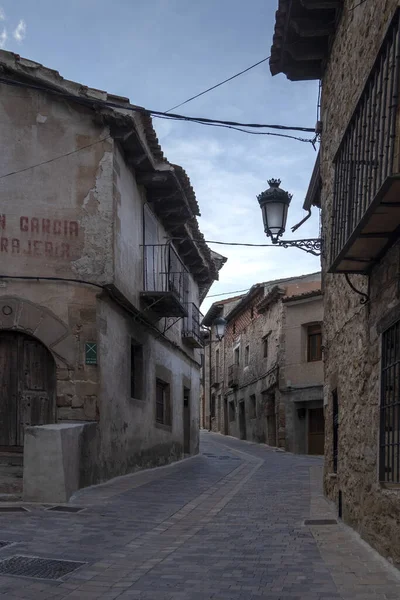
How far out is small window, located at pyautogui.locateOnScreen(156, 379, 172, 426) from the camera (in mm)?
17062

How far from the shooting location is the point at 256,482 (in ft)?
42.8

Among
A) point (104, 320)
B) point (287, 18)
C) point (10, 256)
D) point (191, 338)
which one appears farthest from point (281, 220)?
point (191, 338)

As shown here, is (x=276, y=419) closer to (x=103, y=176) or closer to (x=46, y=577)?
(x=103, y=176)

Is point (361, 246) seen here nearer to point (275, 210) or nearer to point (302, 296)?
point (275, 210)

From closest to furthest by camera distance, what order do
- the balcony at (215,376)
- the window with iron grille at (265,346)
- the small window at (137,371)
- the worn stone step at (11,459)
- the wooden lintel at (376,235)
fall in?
1. the wooden lintel at (376,235)
2. the worn stone step at (11,459)
3. the small window at (137,371)
4. the window with iron grille at (265,346)
5. the balcony at (215,376)

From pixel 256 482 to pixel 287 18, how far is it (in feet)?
25.4

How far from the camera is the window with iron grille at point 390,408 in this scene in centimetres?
604

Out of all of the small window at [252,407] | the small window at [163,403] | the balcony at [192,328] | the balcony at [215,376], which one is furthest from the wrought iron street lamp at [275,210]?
the balcony at [215,376]

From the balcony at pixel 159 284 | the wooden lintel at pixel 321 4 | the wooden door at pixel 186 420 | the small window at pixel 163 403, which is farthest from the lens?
the wooden door at pixel 186 420

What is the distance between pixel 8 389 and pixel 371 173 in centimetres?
729

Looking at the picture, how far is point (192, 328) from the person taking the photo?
2052cm

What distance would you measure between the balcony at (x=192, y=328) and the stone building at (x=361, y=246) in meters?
9.75

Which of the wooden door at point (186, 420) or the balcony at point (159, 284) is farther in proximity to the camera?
the wooden door at point (186, 420)

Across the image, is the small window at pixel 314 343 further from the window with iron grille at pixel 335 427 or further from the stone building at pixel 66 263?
the window with iron grille at pixel 335 427
